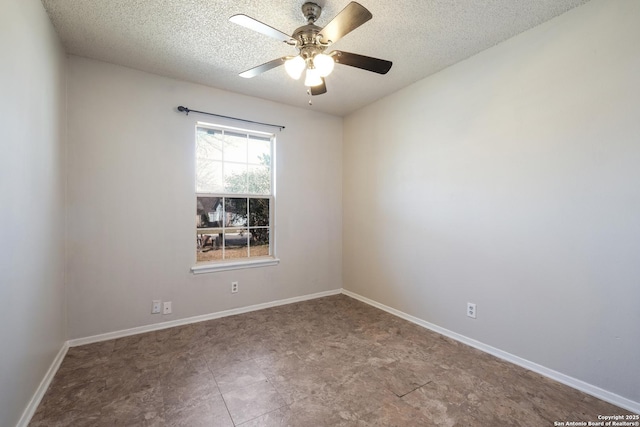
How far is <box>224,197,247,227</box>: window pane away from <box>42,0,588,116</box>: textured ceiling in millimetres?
1360

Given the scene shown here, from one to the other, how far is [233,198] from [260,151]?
71 centimetres

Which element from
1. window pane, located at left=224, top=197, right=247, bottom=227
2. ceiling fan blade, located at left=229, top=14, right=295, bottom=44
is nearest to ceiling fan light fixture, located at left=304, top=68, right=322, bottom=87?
ceiling fan blade, located at left=229, top=14, right=295, bottom=44

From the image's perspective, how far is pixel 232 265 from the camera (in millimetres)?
3287

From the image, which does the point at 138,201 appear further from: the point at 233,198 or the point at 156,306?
the point at 156,306

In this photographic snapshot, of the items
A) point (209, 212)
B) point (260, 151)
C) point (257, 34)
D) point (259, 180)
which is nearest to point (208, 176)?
point (209, 212)

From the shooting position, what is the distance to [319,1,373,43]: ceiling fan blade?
141 centimetres

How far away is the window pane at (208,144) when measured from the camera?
3.18m

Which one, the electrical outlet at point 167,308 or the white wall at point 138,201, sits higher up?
the white wall at point 138,201

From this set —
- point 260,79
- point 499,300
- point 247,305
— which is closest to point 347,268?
point 247,305

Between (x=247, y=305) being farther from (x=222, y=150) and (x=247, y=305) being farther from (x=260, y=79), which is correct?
(x=260, y=79)

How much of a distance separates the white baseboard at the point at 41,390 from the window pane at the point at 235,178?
6.78ft

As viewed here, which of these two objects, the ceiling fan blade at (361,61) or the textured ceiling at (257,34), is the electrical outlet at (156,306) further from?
the ceiling fan blade at (361,61)

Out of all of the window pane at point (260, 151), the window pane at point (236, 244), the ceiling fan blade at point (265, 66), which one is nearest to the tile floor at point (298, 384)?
the window pane at point (236, 244)

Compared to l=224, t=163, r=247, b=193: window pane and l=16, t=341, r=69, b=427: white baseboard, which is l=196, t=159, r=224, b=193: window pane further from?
l=16, t=341, r=69, b=427: white baseboard
